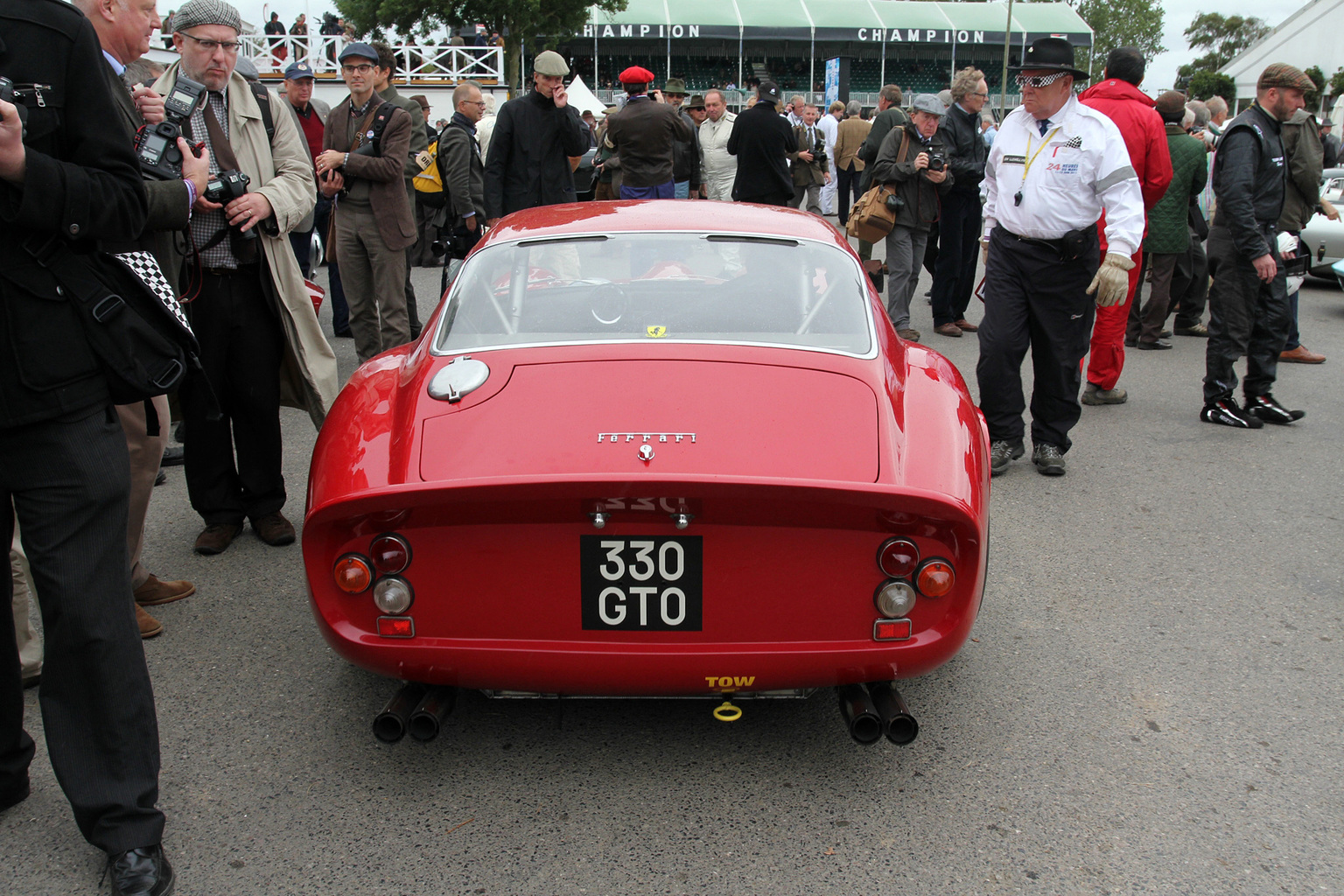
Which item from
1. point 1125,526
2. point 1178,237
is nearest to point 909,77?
point 1178,237

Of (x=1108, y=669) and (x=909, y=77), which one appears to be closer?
(x=1108, y=669)

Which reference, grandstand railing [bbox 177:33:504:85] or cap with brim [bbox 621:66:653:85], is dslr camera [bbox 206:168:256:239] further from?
grandstand railing [bbox 177:33:504:85]

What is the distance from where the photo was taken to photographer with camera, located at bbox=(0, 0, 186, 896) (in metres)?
2.13

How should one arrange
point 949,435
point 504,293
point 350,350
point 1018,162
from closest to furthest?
point 949,435 → point 504,293 → point 1018,162 → point 350,350

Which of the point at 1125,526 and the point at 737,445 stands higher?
the point at 737,445

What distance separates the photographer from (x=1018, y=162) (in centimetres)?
523

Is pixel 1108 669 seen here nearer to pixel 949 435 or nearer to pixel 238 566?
pixel 949 435

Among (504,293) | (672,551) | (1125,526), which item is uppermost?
(504,293)

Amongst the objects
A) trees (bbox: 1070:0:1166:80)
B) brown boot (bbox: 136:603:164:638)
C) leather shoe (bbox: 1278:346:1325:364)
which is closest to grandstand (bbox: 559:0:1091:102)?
trees (bbox: 1070:0:1166:80)

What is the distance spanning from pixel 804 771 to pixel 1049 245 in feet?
10.8

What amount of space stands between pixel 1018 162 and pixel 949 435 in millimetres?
2939

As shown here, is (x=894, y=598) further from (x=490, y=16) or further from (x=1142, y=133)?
(x=490, y=16)

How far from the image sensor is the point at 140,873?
7.51 ft

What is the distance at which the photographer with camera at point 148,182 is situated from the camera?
112 inches
